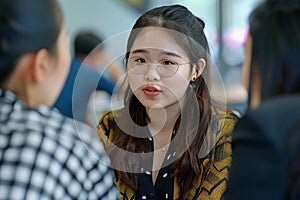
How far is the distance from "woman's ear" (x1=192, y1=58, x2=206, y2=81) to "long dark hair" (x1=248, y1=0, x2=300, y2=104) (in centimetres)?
47

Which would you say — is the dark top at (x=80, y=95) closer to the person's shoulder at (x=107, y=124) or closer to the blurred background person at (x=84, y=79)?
the blurred background person at (x=84, y=79)

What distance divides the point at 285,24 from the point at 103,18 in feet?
11.7

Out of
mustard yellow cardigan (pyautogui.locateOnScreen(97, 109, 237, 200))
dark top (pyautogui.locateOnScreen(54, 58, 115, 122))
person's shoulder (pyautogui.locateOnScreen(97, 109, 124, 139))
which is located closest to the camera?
mustard yellow cardigan (pyautogui.locateOnScreen(97, 109, 237, 200))

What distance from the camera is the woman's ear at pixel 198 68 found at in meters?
1.37

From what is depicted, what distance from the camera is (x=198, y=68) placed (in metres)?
1.38

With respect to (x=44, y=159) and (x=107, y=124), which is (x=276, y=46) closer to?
(x=44, y=159)

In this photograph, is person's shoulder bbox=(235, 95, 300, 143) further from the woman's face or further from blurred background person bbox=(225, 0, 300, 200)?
the woman's face

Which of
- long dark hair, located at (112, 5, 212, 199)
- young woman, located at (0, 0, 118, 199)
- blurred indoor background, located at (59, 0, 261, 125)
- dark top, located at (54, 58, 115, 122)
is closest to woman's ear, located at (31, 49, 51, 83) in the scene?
young woman, located at (0, 0, 118, 199)

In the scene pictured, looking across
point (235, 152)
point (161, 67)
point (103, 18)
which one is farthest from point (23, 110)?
point (103, 18)

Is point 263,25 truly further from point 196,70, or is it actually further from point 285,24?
point 196,70

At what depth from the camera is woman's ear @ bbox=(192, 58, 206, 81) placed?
1371mm

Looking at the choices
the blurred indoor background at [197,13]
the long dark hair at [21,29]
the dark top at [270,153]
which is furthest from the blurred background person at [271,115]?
the blurred indoor background at [197,13]

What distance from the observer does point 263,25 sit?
0.89 m

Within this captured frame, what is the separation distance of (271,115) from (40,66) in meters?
0.39
